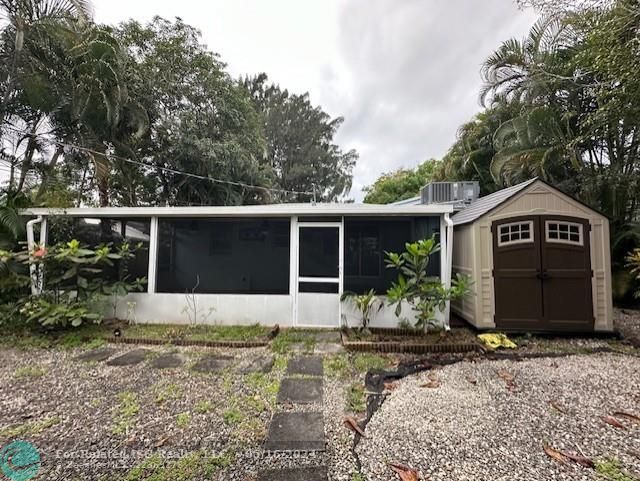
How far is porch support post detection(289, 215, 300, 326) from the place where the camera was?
4.94 meters

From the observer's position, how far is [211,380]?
10.3 feet

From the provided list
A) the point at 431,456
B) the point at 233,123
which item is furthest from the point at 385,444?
the point at 233,123

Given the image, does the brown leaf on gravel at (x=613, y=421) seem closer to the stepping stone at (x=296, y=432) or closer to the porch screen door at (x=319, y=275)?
the stepping stone at (x=296, y=432)

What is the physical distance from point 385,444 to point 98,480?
201cm

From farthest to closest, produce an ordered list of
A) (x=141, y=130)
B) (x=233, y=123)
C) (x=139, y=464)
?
(x=233, y=123)
(x=141, y=130)
(x=139, y=464)

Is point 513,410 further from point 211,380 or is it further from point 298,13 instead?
point 298,13

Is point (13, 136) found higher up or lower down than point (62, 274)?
higher up

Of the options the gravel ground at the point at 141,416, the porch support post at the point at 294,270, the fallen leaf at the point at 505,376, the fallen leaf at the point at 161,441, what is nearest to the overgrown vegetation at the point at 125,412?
the gravel ground at the point at 141,416

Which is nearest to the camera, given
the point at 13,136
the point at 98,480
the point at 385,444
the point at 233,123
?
the point at 98,480

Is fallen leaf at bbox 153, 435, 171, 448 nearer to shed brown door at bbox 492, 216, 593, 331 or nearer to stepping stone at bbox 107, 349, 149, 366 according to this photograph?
stepping stone at bbox 107, 349, 149, 366

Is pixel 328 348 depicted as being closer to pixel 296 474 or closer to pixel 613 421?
pixel 296 474

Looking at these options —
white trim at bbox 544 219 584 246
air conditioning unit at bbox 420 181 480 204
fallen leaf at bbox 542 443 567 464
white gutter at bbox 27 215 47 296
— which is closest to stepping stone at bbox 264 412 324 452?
fallen leaf at bbox 542 443 567 464

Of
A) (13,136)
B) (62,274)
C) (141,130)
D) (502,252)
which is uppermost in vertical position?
(141,130)

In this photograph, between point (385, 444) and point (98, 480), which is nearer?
point (98, 480)
